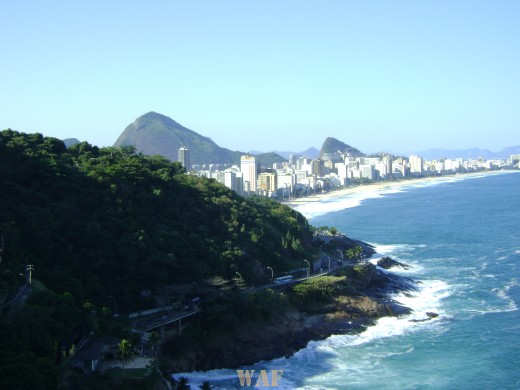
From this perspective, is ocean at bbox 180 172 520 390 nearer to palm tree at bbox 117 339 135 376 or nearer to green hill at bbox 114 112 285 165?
palm tree at bbox 117 339 135 376

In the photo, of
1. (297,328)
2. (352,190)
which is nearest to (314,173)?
(352,190)

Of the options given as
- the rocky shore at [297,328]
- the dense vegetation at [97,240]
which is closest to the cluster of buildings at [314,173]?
the dense vegetation at [97,240]

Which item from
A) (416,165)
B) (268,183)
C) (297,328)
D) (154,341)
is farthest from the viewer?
(416,165)

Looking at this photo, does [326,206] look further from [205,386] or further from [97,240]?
[205,386]

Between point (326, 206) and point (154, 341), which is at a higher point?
point (326, 206)

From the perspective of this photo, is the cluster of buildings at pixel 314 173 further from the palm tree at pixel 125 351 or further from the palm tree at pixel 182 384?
the palm tree at pixel 125 351

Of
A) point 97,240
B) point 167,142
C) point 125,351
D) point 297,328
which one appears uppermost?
point 167,142
